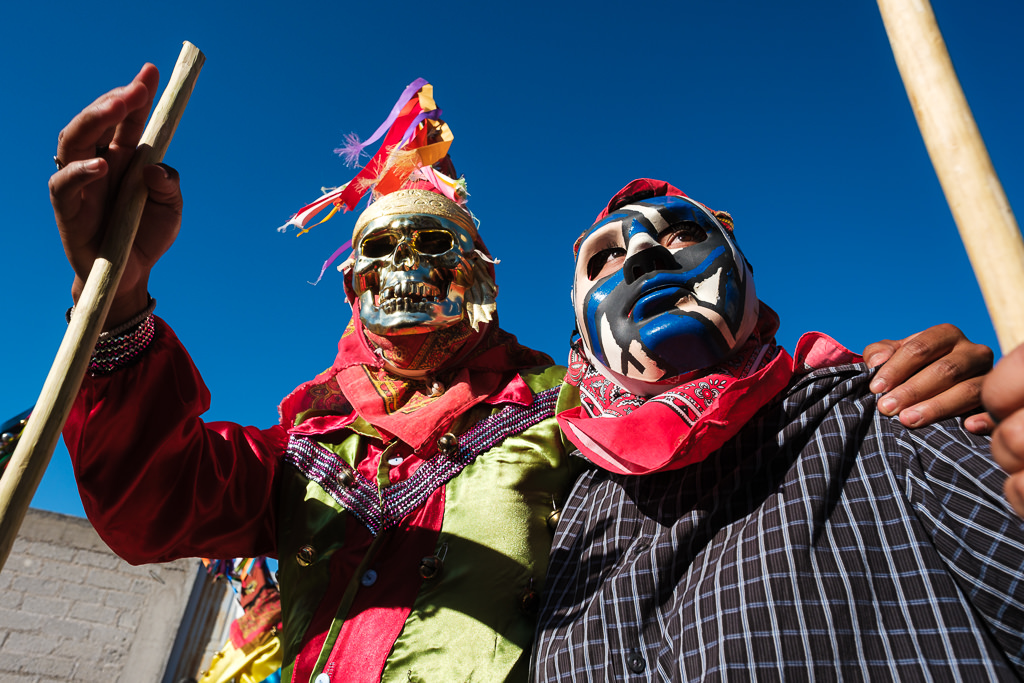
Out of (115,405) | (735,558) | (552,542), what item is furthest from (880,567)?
(115,405)

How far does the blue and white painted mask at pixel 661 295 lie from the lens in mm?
1887

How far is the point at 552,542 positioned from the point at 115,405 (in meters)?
1.31

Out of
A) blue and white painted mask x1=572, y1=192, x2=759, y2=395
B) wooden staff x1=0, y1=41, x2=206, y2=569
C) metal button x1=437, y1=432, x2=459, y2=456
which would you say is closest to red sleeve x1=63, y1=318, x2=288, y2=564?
wooden staff x1=0, y1=41, x2=206, y2=569

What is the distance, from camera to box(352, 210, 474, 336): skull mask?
8.63 feet

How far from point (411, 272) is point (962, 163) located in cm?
207

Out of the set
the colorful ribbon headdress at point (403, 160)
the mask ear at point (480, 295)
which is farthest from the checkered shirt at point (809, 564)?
the colorful ribbon headdress at point (403, 160)

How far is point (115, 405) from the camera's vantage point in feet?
6.06

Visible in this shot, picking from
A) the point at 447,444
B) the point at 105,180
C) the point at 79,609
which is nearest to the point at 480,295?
the point at 447,444

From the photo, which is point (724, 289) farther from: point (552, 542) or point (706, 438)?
point (552, 542)

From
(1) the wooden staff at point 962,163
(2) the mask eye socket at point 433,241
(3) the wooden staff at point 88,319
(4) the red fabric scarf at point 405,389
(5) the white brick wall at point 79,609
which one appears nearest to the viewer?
(1) the wooden staff at point 962,163

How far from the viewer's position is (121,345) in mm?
1817

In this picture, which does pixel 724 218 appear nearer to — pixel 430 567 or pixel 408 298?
pixel 408 298

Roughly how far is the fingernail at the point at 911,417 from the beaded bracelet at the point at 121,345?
1.86m

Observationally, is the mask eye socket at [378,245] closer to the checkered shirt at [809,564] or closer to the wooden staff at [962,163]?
the checkered shirt at [809,564]
